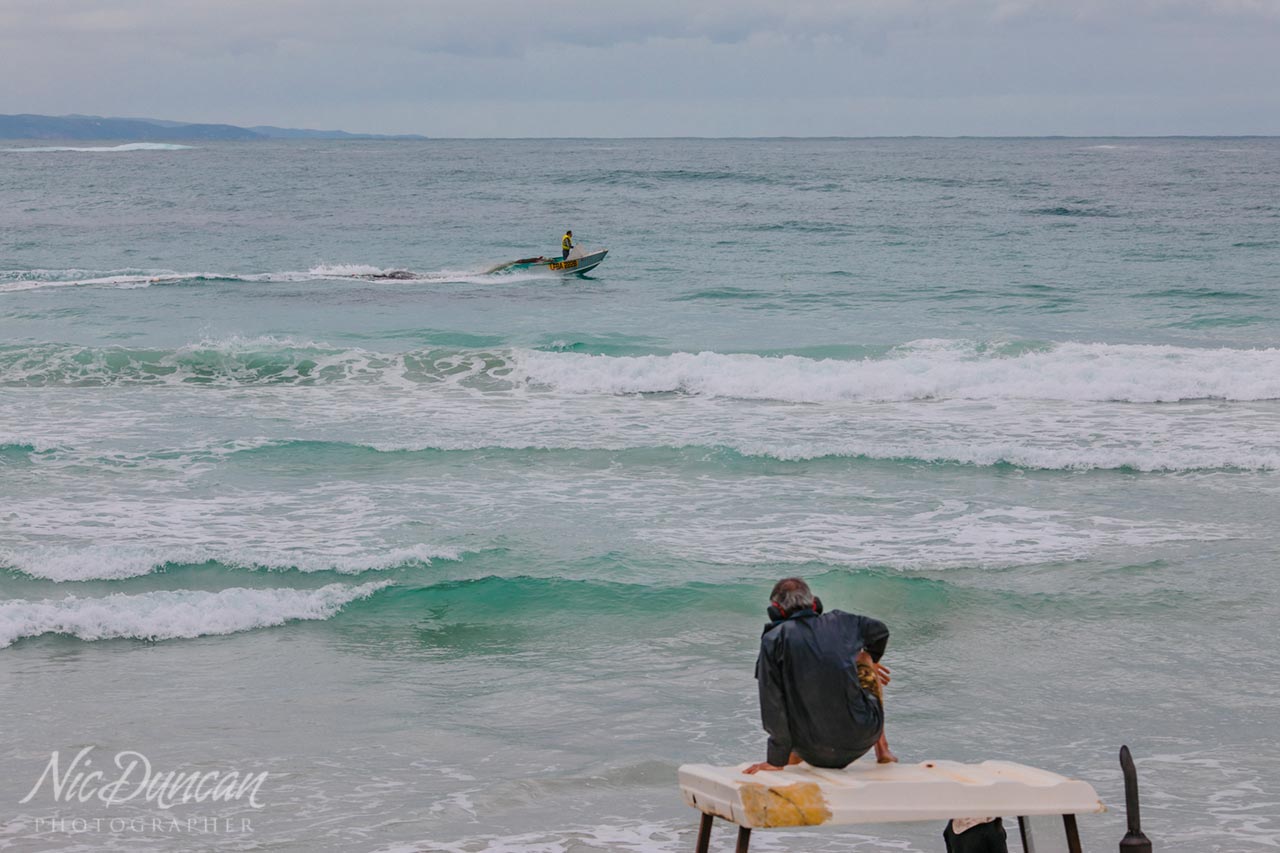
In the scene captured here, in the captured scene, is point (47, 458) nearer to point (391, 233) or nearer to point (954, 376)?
point (954, 376)

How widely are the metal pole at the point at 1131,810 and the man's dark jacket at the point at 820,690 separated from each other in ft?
2.98

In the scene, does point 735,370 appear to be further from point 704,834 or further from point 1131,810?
point 1131,810

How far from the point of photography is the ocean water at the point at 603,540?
7.10 metres

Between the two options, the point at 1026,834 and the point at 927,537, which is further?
the point at 927,537

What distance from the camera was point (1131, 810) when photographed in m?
4.12

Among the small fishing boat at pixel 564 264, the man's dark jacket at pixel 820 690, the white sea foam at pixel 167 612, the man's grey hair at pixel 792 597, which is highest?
the small fishing boat at pixel 564 264

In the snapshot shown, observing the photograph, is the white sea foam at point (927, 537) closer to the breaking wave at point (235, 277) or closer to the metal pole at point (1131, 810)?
the metal pole at point (1131, 810)

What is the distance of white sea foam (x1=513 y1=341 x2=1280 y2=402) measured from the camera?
61.5 ft

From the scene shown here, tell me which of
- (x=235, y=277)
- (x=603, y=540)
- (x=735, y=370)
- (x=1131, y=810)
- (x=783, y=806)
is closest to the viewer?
(x=1131, y=810)

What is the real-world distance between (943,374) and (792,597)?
15325 millimetres

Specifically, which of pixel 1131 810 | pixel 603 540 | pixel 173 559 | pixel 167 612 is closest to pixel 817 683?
pixel 1131 810

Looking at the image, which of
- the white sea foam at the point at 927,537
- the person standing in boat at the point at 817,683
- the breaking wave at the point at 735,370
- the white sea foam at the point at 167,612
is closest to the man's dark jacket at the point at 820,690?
the person standing in boat at the point at 817,683

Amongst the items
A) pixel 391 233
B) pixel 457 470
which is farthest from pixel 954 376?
pixel 391 233

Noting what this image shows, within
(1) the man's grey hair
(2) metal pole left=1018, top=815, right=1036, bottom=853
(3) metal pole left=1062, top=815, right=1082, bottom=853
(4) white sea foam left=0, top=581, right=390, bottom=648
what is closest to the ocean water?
(4) white sea foam left=0, top=581, right=390, bottom=648
